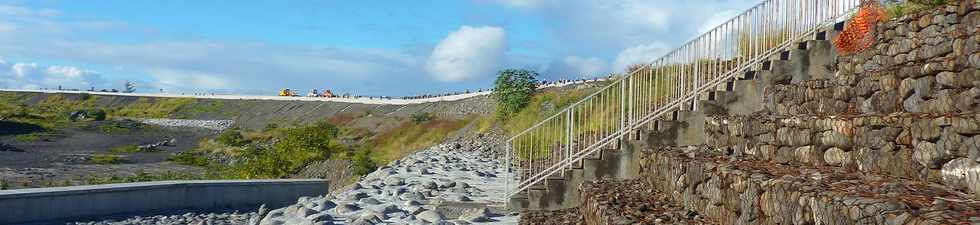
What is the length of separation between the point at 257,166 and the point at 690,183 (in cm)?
1930

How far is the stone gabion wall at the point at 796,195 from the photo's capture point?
4.19m

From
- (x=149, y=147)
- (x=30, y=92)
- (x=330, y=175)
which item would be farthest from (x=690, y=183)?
(x=30, y=92)

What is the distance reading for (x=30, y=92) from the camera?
452 feet

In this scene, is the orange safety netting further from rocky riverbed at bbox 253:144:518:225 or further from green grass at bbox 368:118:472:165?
green grass at bbox 368:118:472:165

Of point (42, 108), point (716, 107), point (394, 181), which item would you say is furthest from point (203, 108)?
point (716, 107)

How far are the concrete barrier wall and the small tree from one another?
13.4 meters

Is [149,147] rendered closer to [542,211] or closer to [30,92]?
[542,211]

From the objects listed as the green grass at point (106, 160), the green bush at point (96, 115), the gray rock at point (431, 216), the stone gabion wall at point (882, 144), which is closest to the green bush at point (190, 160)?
the green grass at point (106, 160)

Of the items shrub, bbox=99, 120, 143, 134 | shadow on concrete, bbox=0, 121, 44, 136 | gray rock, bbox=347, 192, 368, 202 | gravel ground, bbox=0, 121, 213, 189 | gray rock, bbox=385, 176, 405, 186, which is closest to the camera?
gray rock, bbox=347, 192, 368, 202

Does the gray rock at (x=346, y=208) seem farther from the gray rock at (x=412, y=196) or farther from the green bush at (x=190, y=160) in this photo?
the green bush at (x=190, y=160)

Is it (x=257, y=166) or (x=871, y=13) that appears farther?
(x=257, y=166)

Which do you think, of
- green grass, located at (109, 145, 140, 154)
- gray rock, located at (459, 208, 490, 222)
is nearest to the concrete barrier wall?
gray rock, located at (459, 208, 490, 222)

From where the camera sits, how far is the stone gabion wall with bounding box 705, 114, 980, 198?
5.05 metres

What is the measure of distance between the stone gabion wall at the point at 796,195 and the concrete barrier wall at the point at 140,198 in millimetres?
8359
